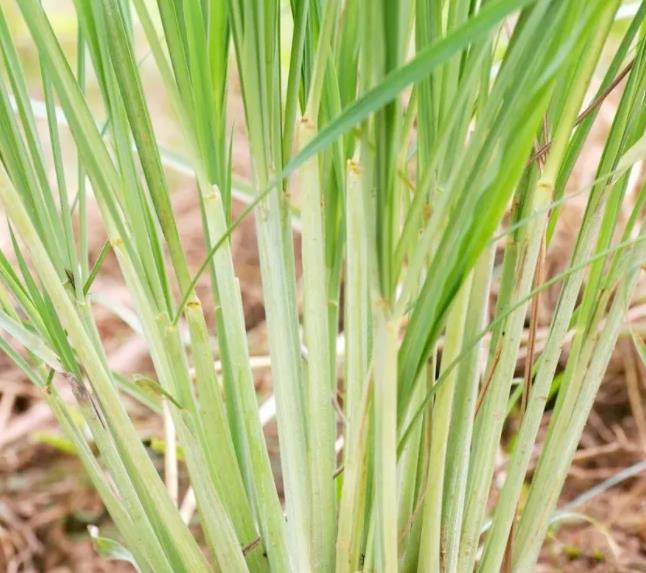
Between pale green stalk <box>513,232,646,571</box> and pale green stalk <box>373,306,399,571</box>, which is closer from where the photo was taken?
pale green stalk <box>373,306,399,571</box>

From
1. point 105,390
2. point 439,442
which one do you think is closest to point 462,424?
point 439,442

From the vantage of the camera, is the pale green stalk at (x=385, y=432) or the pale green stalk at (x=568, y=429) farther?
the pale green stalk at (x=568, y=429)

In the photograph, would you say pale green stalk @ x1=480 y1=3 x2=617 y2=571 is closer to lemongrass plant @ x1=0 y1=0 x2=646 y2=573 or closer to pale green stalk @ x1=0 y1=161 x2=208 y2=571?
lemongrass plant @ x1=0 y1=0 x2=646 y2=573

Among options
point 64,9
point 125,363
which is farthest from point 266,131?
point 64,9

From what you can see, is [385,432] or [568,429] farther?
[568,429]

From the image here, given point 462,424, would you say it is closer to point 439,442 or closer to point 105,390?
point 439,442

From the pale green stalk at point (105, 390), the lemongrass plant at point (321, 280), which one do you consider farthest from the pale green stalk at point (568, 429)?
the pale green stalk at point (105, 390)

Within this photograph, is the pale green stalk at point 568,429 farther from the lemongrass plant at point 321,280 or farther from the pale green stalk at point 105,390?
the pale green stalk at point 105,390

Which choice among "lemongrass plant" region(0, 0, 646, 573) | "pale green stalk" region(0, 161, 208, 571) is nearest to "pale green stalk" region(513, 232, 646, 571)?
"lemongrass plant" region(0, 0, 646, 573)
